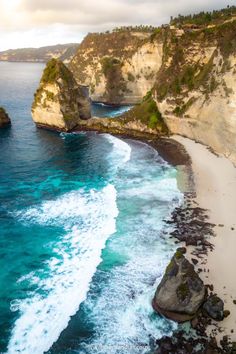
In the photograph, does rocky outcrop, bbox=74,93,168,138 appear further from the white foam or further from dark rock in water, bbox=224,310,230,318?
dark rock in water, bbox=224,310,230,318

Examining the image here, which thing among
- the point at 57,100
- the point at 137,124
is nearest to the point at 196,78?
the point at 137,124

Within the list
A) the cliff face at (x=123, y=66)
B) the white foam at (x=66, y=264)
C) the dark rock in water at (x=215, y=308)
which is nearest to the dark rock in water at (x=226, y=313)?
the dark rock in water at (x=215, y=308)

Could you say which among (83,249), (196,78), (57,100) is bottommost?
(83,249)

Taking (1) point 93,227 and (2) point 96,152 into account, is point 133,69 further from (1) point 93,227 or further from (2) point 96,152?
(1) point 93,227

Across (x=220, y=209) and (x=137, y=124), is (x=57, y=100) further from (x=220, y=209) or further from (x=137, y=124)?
(x=220, y=209)

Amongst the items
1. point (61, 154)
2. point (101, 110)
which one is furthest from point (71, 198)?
point (101, 110)

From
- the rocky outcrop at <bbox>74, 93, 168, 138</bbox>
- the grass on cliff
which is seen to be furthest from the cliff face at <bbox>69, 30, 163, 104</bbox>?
the rocky outcrop at <bbox>74, 93, 168, 138</bbox>
